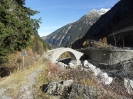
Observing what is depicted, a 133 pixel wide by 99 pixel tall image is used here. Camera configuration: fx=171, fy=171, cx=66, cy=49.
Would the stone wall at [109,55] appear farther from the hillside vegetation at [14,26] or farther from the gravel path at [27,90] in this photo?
the gravel path at [27,90]

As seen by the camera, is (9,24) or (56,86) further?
(9,24)

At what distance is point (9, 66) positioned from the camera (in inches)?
705

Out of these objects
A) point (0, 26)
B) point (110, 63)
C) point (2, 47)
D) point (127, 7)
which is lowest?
point (110, 63)

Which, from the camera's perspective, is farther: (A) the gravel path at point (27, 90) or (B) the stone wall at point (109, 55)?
(B) the stone wall at point (109, 55)

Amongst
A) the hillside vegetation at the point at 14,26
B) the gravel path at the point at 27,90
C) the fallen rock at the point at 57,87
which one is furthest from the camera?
the hillside vegetation at the point at 14,26

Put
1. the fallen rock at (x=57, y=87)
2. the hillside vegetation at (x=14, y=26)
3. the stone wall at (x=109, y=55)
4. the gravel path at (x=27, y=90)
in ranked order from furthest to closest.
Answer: the stone wall at (x=109, y=55), the hillside vegetation at (x=14, y=26), the gravel path at (x=27, y=90), the fallen rock at (x=57, y=87)

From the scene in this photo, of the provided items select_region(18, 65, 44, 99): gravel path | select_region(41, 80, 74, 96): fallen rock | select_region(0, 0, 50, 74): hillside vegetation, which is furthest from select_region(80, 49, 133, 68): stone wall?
select_region(41, 80, 74, 96): fallen rock

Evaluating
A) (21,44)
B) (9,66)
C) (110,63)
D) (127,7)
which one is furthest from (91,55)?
(127,7)

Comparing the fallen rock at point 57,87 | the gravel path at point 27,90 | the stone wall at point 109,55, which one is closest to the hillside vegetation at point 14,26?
the gravel path at point 27,90

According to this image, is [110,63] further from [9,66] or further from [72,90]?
[72,90]

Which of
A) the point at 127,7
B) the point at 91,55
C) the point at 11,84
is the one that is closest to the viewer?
the point at 11,84

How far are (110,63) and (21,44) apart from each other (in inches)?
796

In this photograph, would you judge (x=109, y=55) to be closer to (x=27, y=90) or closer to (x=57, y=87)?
(x=27, y=90)

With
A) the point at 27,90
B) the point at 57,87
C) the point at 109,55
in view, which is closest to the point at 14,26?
the point at 27,90
